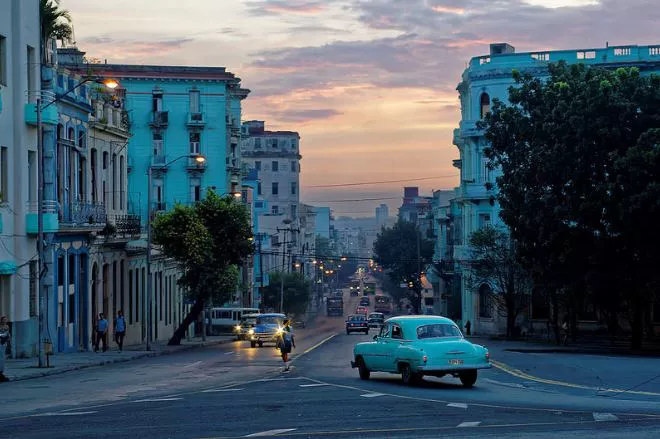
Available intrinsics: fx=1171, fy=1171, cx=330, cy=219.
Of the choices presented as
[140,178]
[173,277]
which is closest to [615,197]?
[173,277]

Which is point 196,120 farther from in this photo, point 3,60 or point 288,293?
point 3,60

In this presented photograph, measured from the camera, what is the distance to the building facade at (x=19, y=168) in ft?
131

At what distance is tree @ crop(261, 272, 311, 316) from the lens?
407 ft

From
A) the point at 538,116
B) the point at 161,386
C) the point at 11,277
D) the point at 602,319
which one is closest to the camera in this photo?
the point at 161,386

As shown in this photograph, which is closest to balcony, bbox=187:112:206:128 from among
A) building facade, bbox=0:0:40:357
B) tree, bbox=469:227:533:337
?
tree, bbox=469:227:533:337

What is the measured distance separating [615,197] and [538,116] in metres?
7.99

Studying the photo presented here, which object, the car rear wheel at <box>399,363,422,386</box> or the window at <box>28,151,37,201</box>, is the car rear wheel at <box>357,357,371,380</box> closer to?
the car rear wheel at <box>399,363,422,386</box>

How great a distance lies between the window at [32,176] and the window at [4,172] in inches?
69.1

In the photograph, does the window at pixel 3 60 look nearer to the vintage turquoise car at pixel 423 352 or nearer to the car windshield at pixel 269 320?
the vintage turquoise car at pixel 423 352

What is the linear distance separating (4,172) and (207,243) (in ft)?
62.3

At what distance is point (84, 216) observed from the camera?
48719 millimetres

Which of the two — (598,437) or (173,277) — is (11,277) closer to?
(598,437)

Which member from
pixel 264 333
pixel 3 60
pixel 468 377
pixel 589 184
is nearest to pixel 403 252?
pixel 264 333

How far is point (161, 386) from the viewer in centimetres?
2762
